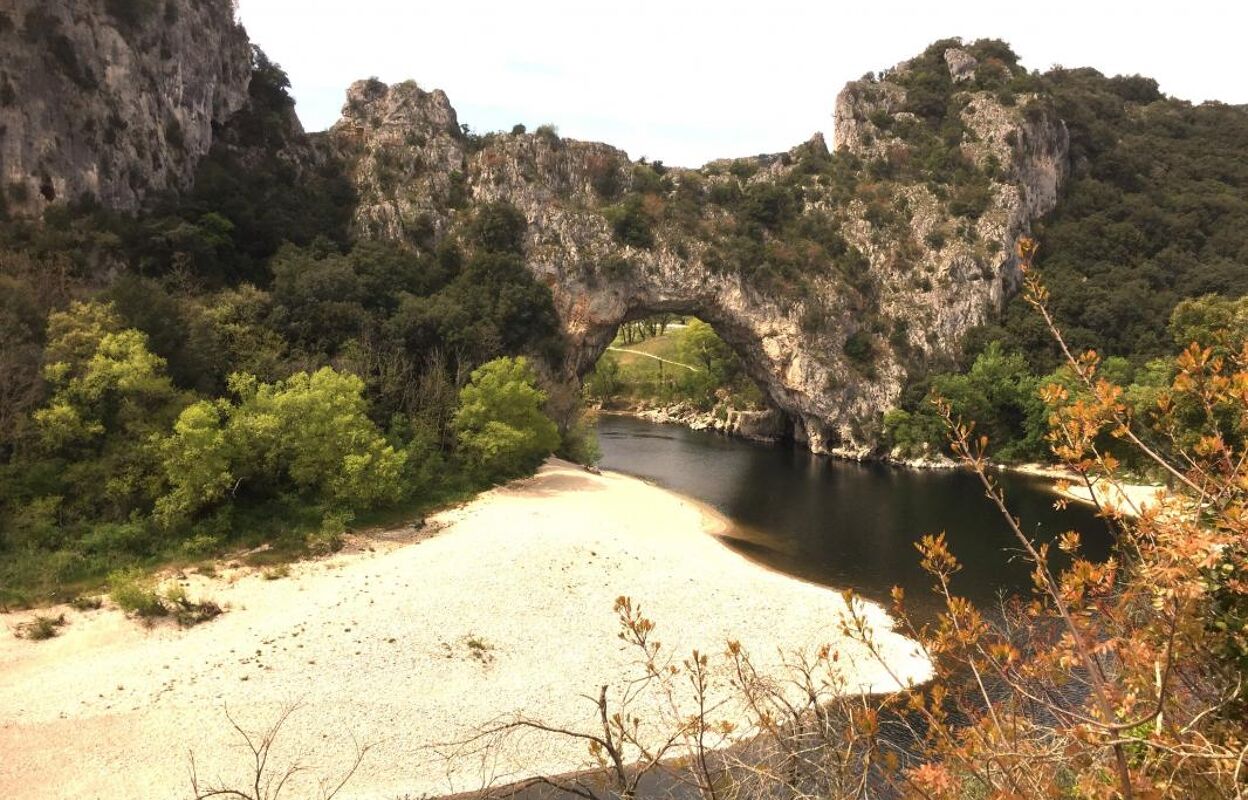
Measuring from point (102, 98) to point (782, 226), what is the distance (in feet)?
171

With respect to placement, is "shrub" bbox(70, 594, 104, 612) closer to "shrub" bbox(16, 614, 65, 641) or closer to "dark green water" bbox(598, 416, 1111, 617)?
"shrub" bbox(16, 614, 65, 641)

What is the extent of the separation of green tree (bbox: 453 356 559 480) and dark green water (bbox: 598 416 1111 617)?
1213 centimetres

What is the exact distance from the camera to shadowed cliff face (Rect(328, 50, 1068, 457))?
180ft

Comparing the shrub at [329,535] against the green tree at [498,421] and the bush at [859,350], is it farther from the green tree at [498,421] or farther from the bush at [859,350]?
the bush at [859,350]

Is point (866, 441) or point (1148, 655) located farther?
point (866, 441)

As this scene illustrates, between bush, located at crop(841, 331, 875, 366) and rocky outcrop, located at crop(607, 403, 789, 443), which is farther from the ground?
bush, located at crop(841, 331, 875, 366)

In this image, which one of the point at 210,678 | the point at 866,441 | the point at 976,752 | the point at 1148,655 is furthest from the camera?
the point at 866,441

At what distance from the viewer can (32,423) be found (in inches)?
957

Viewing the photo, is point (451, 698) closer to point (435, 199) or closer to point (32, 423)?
point (32, 423)

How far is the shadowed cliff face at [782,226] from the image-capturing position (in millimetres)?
55000

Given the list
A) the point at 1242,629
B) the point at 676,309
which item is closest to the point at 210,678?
the point at 1242,629

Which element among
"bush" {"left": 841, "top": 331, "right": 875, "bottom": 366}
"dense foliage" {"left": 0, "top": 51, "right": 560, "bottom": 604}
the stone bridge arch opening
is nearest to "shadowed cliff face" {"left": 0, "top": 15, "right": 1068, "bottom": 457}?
"bush" {"left": 841, "top": 331, "right": 875, "bottom": 366}

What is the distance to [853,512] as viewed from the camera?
132ft

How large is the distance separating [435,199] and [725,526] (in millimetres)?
35818
